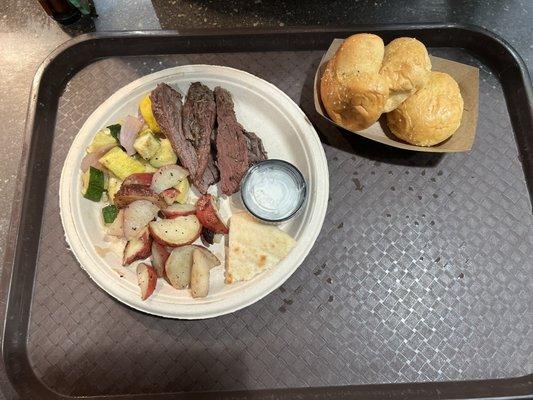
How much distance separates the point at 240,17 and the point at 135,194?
47.3 inches

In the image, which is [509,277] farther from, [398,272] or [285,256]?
[285,256]

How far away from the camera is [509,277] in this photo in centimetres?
194

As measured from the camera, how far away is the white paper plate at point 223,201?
71.8 inches

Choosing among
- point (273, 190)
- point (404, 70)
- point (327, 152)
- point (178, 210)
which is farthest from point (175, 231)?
point (404, 70)

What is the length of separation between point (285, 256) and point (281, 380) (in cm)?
52

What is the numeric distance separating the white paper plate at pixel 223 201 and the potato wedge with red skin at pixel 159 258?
0.19ft

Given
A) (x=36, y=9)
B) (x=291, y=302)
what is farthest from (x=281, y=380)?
(x=36, y=9)

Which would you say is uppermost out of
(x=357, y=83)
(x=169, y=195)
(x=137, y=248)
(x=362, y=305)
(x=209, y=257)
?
(x=357, y=83)

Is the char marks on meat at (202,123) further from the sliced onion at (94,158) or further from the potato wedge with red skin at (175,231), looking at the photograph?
the sliced onion at (94,158)

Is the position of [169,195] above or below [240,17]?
below

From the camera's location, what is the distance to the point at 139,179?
192 cm

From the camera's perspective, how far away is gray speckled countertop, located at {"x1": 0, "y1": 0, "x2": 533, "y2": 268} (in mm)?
2371

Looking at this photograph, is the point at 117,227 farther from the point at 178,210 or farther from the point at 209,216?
the point at 209,216

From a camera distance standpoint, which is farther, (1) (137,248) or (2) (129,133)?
(2) (129,133)
